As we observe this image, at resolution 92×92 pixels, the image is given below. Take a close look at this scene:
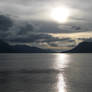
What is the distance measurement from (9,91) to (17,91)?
8.80 ft

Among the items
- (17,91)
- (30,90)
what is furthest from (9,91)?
(30,90)

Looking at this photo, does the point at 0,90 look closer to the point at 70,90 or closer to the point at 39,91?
the point at 39,91

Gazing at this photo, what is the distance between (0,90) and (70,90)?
22206 mm

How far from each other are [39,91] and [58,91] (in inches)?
232

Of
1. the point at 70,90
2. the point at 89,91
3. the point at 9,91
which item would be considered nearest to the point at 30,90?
the point at 9,91

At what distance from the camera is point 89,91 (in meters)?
56.4

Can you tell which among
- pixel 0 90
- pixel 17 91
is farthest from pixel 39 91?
pixel 0 90

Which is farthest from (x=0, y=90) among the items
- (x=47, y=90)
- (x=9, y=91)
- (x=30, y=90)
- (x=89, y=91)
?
(x=89, y=91)

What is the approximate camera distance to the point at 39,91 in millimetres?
56562

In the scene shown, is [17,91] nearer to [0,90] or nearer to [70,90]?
[0,90]

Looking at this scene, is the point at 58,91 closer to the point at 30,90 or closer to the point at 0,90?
the point at 30,90

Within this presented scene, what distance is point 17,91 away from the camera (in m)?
55.5

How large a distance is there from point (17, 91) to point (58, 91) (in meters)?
12.6

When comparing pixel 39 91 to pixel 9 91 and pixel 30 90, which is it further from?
pixel 9 91
